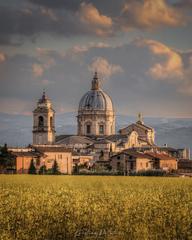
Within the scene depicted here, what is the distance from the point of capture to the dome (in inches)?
5709

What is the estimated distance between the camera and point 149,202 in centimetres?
3070

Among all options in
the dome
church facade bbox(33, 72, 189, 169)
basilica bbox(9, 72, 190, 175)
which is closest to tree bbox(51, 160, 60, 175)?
basilica bbox(9, 72, 190, 175)

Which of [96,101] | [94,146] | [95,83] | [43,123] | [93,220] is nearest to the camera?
[93,220]

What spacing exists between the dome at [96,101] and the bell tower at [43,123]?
1324 cm

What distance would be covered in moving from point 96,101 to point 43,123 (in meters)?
16.7

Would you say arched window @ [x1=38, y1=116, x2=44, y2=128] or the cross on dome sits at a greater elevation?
the cross on dome

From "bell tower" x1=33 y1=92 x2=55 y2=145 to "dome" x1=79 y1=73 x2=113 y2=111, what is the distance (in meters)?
13.2

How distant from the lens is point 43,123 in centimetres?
13275

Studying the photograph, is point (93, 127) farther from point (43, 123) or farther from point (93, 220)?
point (93, 220)

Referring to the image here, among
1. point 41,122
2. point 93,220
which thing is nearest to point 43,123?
point 41,122

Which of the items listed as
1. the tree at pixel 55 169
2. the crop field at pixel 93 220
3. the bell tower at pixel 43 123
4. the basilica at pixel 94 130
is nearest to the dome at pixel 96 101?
the basilica at pixel 94 130

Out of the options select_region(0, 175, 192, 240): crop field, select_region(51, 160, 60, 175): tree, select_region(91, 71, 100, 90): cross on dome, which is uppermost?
select_region(91, 71, 100, 90): cross on dome

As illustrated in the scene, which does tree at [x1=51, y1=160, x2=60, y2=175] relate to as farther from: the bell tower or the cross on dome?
the cross on dome

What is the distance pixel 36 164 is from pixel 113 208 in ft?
256
